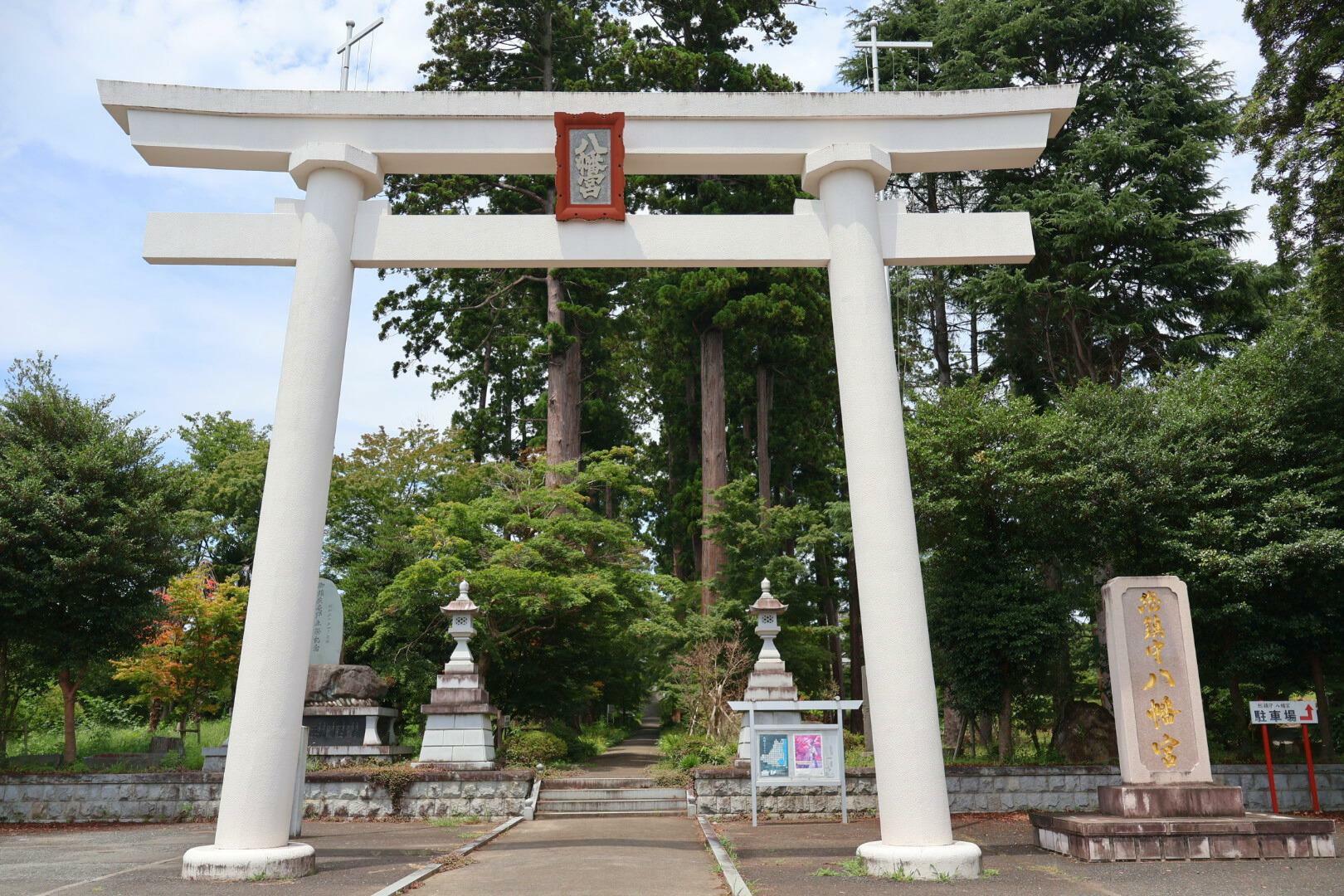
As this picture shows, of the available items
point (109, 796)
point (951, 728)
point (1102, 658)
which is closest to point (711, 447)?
point (951, 728)

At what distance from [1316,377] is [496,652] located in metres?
13.7

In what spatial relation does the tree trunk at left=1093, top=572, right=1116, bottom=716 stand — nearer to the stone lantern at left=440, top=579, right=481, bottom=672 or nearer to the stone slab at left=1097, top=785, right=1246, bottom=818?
the stone slab at left=1097, top=785, right=1246, bottom=818

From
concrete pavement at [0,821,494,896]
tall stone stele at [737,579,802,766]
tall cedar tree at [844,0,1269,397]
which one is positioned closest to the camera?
concrete pavement at [0,821,494,896]

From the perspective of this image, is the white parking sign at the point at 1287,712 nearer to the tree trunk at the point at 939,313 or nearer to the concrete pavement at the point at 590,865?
the concrete pavement at the point at 590,865

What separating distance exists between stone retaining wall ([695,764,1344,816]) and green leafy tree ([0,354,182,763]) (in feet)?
26.8

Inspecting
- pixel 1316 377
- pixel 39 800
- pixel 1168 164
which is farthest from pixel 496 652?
pixel 1168 164

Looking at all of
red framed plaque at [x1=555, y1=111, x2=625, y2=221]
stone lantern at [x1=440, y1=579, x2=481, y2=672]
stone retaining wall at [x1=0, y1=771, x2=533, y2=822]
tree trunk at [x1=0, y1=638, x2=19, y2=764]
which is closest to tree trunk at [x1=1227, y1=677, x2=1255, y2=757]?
stone retaining wall at [x1=0, y1=771, x2=533, y2=822]

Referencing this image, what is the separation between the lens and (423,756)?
13367 millimetres

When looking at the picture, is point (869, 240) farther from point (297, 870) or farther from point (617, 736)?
point (617, 736)

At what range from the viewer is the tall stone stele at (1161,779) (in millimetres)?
7426

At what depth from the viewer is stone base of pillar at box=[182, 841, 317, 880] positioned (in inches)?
254

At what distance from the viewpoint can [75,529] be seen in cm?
1210

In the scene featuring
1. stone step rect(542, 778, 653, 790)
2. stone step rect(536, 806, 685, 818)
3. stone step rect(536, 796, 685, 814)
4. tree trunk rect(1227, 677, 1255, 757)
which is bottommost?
stone step rect(536, 806, 685, 818)

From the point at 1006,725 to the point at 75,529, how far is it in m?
13.0
